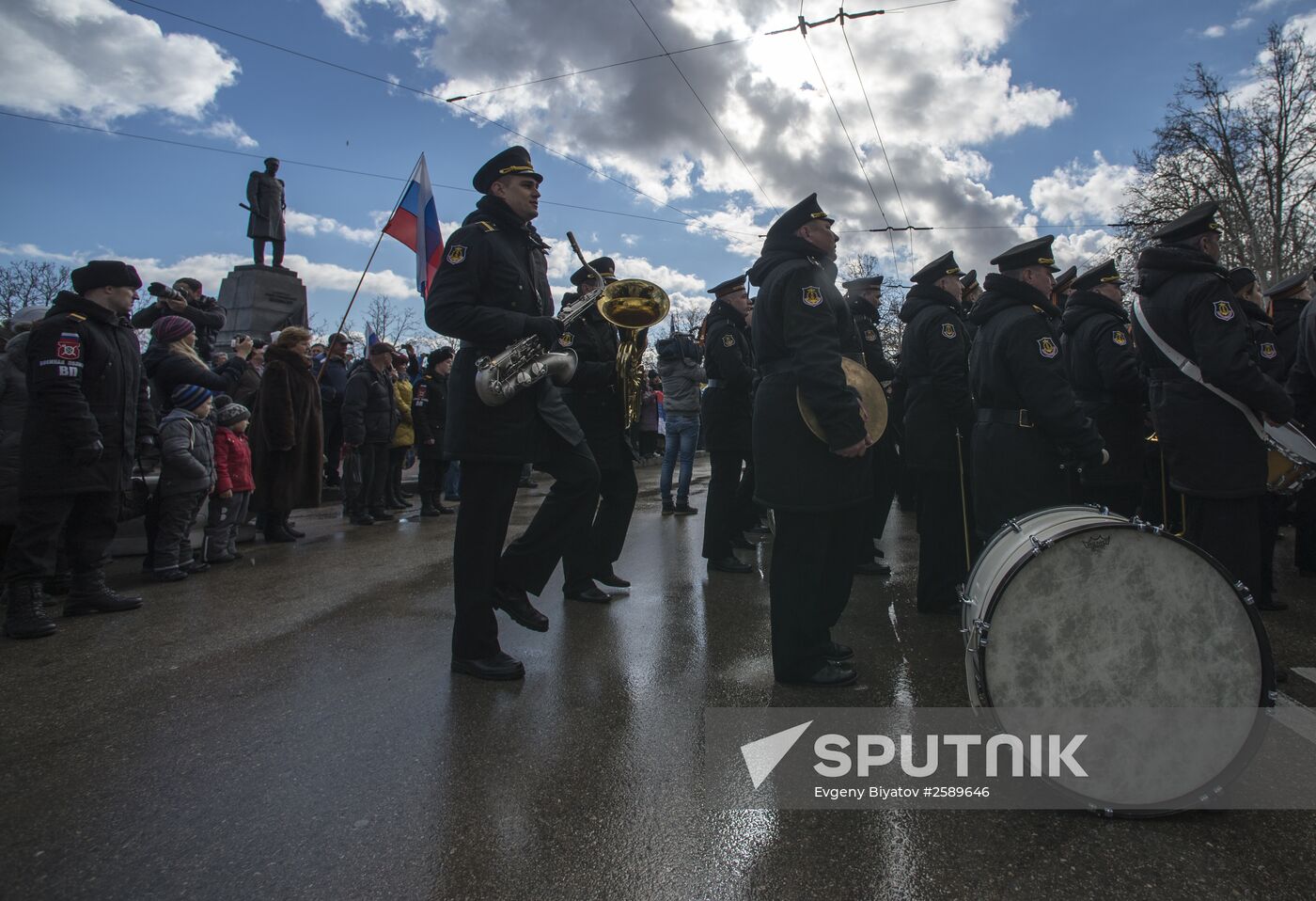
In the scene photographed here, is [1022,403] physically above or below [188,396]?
below

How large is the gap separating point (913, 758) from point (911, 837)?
0.51 metres

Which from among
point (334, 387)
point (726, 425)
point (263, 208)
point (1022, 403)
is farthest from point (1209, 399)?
point (263, 208)

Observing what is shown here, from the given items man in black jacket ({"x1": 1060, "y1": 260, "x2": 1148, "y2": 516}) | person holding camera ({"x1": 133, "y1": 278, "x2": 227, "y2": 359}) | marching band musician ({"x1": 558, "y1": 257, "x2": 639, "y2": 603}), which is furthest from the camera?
man in black jacket ({"x1": 1060, "y1": 260, "x2": 1148, "y2": 516})

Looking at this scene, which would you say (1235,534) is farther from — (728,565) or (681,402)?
(681,402)

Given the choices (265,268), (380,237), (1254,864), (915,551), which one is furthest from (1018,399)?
(265,268)

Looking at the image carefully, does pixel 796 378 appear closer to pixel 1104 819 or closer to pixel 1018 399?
pixel 1018 399

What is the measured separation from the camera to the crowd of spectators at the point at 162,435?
441 centimetres

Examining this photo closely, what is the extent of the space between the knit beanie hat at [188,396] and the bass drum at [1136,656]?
6.08 m

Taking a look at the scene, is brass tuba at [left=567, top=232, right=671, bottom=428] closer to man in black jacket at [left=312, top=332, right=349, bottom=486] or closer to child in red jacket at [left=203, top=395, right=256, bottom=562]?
child in red jacket at [left=203, top=395, right=256, bottom=562]

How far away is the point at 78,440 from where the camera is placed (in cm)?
440

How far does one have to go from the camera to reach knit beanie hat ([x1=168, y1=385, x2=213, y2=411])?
599 centimetres

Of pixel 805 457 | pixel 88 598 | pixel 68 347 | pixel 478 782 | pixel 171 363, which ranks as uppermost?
pixel 171 363

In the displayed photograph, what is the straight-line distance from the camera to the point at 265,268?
14289 mm

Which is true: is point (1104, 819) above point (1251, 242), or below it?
below
